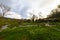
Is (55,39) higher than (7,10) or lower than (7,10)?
lower

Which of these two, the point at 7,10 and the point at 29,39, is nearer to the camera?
the point at 29,39

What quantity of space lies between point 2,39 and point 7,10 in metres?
24.8

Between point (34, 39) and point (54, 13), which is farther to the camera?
point (54, 13)

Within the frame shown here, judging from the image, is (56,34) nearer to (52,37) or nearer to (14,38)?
(52,37)

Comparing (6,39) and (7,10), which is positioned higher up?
(7,10)

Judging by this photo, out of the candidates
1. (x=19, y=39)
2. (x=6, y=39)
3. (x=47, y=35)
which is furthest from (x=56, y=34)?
(x=6, y=39)

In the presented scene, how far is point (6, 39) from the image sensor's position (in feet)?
51.0

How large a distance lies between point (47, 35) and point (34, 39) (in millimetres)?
1481

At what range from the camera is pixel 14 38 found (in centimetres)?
1541

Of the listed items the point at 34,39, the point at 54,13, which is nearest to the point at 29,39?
the point at 34,39

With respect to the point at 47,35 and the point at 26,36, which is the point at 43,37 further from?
the point at 26,36

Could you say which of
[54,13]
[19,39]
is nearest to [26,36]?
[19,39]

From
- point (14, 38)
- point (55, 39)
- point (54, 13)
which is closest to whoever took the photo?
point (55, 39)

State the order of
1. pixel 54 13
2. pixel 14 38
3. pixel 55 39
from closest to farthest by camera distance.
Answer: pixel 55 39 < pixel 14 38 < pixel 54 13
